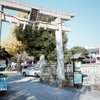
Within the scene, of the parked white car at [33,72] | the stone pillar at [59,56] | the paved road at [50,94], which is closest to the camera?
the paved road at [50,94]

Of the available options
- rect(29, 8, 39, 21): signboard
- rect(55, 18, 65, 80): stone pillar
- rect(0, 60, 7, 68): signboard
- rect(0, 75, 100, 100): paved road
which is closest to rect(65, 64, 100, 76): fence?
rect(55, 18, 65, 80): stone pillar

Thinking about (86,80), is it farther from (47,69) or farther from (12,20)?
(12,20)

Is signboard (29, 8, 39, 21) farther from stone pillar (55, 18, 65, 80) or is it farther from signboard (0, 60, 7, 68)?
signboard (0, 60, 7, 68)

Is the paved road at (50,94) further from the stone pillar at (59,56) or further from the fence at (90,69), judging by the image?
the fence at (90,69)

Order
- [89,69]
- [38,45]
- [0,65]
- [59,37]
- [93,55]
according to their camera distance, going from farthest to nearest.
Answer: [93,55] < [38,45] < [89,69] < [59,37] < [0,65]

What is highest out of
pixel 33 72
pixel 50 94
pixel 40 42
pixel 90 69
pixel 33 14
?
pixel 33 14

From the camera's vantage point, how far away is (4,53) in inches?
236

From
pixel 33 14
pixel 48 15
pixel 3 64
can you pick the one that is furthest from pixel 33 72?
pixel 3 64

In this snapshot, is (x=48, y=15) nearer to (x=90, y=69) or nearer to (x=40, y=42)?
(x=90, y=69)

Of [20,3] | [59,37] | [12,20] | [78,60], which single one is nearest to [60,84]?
[78,60]

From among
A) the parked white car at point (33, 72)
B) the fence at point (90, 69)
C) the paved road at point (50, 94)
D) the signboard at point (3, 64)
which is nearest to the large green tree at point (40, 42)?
the parked white car at point (33, 72)

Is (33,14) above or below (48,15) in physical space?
below

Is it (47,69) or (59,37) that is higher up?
(59,37)

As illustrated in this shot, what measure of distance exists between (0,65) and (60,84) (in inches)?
195
